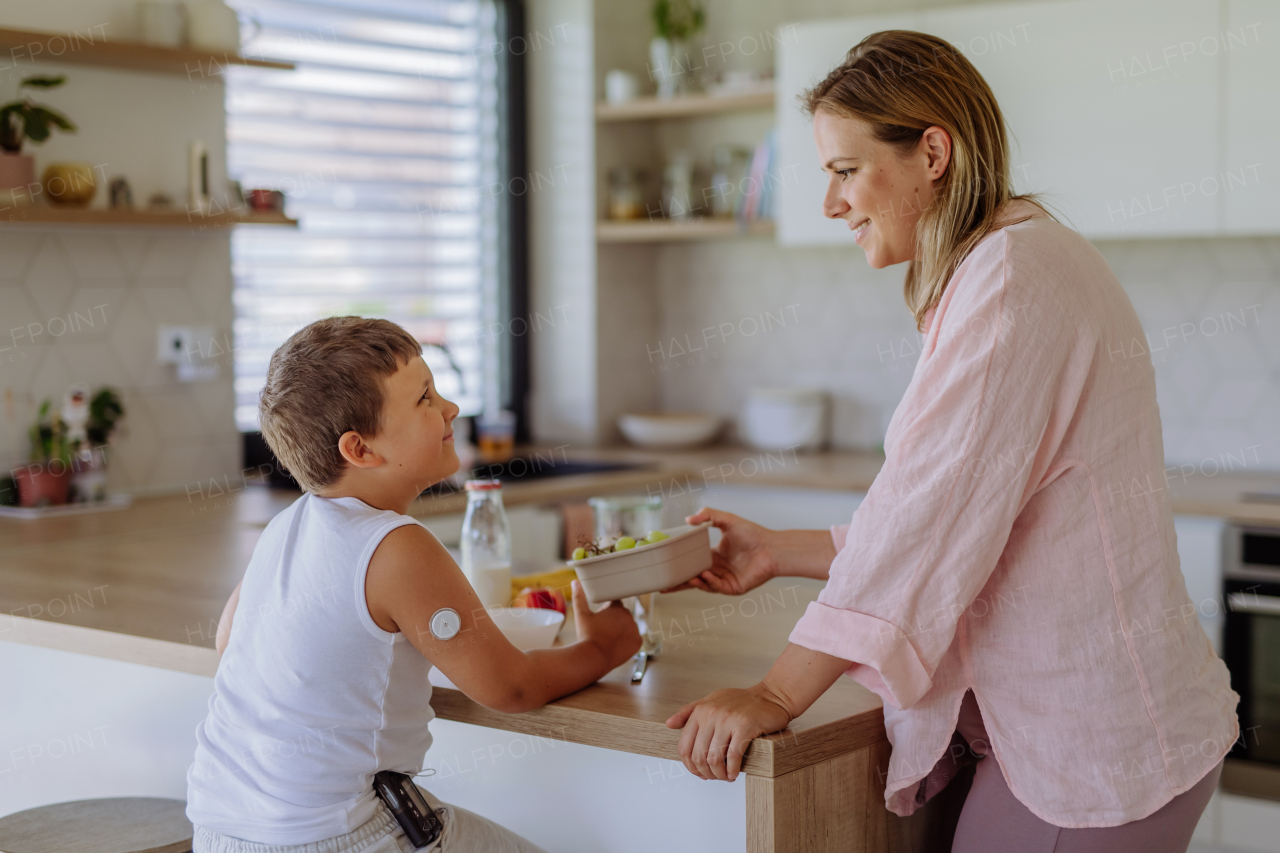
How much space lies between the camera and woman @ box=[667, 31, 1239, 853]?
121 centimetres

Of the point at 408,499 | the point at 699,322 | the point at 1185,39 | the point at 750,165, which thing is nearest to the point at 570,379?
the point at 699,322

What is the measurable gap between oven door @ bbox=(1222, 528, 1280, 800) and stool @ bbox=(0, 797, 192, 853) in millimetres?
2233

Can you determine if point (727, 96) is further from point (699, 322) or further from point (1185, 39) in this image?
point (1185, 39)

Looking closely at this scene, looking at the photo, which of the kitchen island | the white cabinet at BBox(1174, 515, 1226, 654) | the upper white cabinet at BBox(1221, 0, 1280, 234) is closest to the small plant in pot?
the kitchen island

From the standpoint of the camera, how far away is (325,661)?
53.0 inches

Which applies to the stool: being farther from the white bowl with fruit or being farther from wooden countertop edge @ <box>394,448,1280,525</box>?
wooden countertop edge @ <box>394,448,1280,525</box>

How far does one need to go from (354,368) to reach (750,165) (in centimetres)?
276

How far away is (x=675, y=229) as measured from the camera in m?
3.93

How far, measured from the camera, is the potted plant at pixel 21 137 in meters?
2.71

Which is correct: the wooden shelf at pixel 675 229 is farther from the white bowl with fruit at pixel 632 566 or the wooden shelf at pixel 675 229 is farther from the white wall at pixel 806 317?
the white bowl with fruit at pixel 632 566

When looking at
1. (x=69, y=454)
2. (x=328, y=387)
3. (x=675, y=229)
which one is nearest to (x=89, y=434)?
(x=69, y=454)

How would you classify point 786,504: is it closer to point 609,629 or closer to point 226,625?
point 609,629

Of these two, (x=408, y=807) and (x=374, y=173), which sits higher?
(x=374, y=173)

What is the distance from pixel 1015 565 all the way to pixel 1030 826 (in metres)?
0.25
